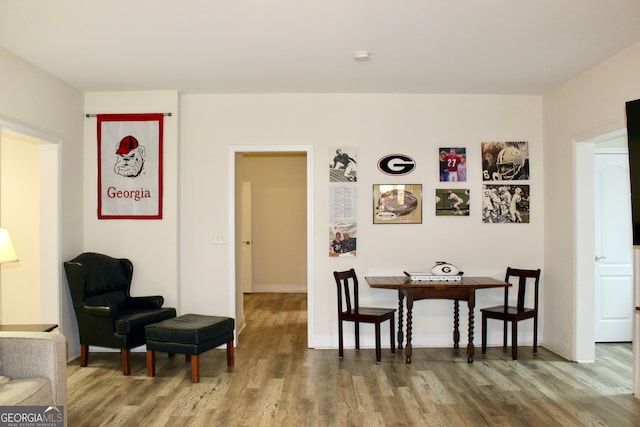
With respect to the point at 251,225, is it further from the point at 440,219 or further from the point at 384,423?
the point at 384,423

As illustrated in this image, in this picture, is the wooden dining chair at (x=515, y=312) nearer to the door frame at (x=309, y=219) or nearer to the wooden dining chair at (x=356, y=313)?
the wooden dining chair at (x=356, y=313)

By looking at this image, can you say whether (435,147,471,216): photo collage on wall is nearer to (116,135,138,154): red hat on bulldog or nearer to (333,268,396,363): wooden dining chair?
(333,268,396,363): wooden dining chair

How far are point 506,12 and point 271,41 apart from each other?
1682 millimetres

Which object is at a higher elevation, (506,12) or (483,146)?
(506,12)

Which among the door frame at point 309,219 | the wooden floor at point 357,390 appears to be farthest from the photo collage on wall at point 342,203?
the wooden floor at point 357,390

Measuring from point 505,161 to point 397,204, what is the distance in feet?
4.17

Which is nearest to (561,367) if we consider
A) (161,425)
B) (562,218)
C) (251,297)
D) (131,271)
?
(562,218)

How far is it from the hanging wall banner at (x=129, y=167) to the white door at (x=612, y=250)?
4805 mm

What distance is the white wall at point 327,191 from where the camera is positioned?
5.11 meters

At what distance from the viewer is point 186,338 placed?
398 centimetres

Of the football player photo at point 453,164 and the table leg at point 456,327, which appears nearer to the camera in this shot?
the table leg at point 456,327

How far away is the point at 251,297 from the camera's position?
27.9 ft

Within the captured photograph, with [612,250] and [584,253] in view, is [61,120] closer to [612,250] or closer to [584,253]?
[584,253]

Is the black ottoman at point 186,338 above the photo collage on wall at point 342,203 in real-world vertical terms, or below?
below
